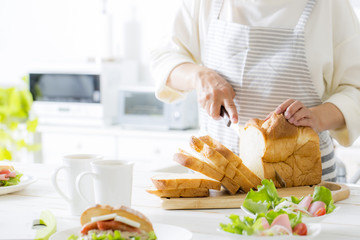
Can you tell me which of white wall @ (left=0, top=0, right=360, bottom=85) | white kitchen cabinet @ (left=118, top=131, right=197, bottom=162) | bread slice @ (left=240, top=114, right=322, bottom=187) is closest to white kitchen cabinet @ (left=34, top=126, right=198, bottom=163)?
white kitchen cabinet @ (left=118, top=131, right=197, bottom=162)

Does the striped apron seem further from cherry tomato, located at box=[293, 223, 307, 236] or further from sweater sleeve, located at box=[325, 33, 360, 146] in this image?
cherry tomato, located at box=[293, 223, 307, 236]

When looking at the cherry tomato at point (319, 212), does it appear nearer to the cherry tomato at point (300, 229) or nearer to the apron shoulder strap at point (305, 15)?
the cherry tomato at point (300, 229)

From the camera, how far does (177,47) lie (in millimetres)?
1762

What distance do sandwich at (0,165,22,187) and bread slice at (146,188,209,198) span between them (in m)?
0.36

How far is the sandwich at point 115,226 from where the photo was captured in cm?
84

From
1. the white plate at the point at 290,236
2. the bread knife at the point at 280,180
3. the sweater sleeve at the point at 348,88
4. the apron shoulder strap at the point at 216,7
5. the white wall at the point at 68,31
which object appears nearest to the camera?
the white plate at the point at 290,236

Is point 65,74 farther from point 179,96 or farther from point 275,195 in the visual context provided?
point 275,195

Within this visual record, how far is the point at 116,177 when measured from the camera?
1061 millimetres

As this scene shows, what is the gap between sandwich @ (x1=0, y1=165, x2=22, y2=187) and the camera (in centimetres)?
134

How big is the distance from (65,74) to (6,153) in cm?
58

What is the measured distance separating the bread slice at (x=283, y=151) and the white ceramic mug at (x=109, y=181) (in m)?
0.42

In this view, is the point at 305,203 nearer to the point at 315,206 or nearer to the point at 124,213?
the point at 315,206

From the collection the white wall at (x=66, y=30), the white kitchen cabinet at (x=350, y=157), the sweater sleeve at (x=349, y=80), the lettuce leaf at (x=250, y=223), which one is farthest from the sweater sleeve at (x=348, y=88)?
the white wall at (x=66, y=30)

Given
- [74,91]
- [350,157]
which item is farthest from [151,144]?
[350,157]
